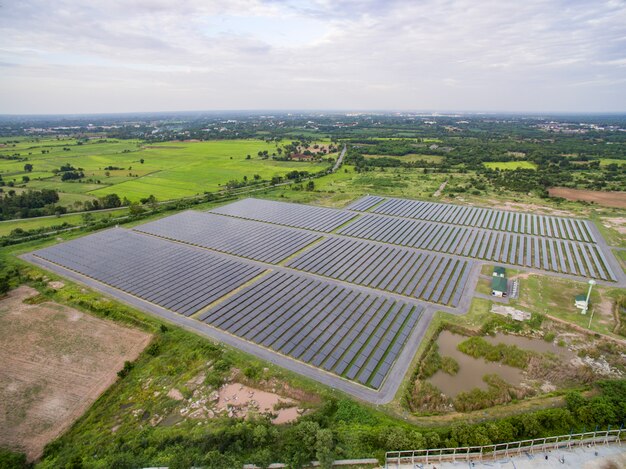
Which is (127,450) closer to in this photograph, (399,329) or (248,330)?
(248,330)

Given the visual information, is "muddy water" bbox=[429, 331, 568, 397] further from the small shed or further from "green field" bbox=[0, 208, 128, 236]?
"green field" bbox=[0, 208, 128, 236]

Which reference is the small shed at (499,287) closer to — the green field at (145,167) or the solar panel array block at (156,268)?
the solar panel array block at (156,268)

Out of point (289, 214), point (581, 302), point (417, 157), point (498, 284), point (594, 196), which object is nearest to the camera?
point (581, 302)

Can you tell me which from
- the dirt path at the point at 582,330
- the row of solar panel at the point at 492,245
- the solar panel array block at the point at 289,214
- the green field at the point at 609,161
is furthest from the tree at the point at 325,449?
the green field at the point at 609,161

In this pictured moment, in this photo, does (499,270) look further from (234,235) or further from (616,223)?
(234,235)

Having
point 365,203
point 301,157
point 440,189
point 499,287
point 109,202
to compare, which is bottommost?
point 499,287

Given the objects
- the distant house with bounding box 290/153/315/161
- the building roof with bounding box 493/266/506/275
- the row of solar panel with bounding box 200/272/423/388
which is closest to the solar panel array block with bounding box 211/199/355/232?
the row of solar panel with bounding box 200/272/423/388

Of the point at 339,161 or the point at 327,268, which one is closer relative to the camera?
the point at 327,268

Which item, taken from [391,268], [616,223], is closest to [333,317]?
[391,268]

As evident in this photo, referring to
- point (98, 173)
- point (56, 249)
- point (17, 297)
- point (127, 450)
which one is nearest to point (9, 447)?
point (127, 450)
